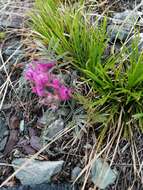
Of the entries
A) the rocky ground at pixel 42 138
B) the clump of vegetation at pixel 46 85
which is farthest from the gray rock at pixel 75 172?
the clump of vegetation at pixel 46 85

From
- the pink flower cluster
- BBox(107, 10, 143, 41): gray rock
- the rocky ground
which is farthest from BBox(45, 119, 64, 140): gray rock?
BBox(107, 10, 143, 41): gray rock

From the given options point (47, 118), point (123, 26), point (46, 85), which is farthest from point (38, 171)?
point (123, 26)

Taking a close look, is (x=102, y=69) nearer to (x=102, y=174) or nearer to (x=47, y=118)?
(x=47, y=118)

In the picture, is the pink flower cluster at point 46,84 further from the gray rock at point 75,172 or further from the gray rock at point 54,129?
the gray rock at point 75,172

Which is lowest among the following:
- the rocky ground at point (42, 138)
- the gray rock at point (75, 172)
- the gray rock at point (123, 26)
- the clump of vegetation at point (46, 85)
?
the gray rock at point (75, 172)

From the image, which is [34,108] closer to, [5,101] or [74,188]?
[5,101]
